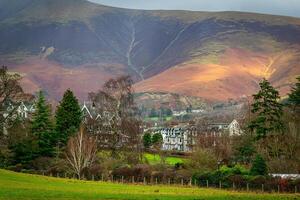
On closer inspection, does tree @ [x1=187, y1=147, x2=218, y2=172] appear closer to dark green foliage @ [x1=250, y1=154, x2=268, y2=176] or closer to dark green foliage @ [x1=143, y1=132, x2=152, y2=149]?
dark green foliage @ [x1=250, y1=154, x2=268, y2=176]

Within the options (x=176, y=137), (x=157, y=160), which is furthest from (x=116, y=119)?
(x=176, y=137)

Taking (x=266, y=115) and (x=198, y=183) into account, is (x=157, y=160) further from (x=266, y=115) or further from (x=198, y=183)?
(x=198, y=183)

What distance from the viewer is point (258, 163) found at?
161 ft

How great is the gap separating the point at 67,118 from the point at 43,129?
13.5 feet

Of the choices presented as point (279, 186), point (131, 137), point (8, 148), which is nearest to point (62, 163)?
point (8, 148)

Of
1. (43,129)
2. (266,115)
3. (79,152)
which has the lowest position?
(79,152)

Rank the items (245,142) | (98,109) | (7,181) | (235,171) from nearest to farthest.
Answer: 1. (7,181)
2. (235,171)
3. (245,142)
4. (98,109)

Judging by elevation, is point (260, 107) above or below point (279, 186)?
above

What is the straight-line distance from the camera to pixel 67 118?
2753 inches

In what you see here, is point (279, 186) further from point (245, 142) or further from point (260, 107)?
point (245, 142)

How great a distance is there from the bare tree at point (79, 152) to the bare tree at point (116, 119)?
7791mm

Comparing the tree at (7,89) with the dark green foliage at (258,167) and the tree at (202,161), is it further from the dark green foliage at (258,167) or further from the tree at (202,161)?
the dark green foliage at (258,167)

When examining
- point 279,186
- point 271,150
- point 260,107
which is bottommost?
point 279,186

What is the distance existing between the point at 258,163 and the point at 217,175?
3814 mm
